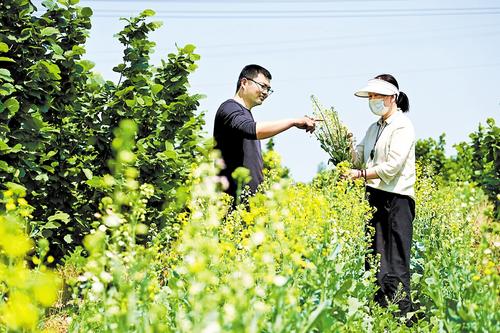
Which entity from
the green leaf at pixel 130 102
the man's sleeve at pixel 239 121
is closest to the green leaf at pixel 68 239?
the green leaf at pixel 130 102

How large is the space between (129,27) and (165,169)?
159 cm

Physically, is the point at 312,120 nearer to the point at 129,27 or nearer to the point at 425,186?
the point at 129,27

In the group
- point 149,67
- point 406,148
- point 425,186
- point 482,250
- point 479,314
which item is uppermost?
point 149,67

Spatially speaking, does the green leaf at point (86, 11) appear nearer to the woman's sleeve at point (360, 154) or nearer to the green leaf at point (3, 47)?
the green leaf at point (3, 47)

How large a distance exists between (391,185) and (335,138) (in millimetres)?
817

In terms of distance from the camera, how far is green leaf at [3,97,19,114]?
5289mm

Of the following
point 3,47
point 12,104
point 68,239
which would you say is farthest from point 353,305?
point 68,239

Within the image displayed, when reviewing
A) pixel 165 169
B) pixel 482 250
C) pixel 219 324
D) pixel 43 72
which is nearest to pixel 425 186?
pixel 165 169

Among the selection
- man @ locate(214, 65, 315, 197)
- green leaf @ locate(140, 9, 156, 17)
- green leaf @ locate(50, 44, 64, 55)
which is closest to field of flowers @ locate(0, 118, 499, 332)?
man @ locate(214, 65, 315, 197)

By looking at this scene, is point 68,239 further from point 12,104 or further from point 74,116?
point 12,104

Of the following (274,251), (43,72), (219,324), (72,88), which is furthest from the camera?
(72,88)

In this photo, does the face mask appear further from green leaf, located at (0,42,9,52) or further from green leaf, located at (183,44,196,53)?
green leaf, located at (183,44,196,53)

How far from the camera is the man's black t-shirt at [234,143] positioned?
4.90 metres

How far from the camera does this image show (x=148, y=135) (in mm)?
7758
